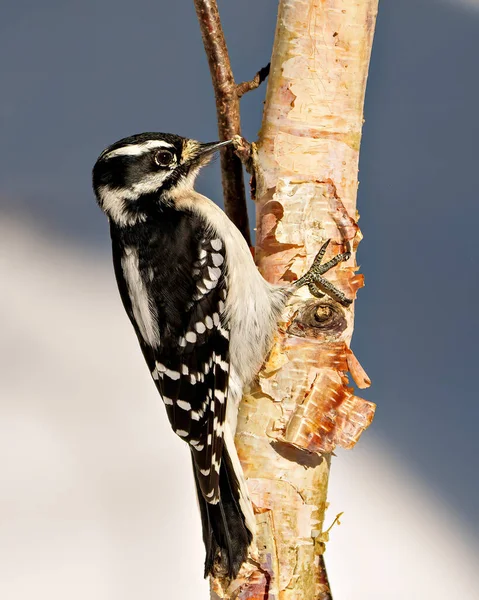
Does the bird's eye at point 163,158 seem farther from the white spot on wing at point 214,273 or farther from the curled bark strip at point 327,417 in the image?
the curled bark strip at point 327,417

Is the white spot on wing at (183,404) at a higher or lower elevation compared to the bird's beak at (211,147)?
lower

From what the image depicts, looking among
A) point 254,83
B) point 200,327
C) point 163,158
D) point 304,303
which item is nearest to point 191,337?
point 200,327

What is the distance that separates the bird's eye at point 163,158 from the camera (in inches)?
41.2

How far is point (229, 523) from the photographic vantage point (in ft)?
2.97

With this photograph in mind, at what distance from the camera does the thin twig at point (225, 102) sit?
101 centimetres

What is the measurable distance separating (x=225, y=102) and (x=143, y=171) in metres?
0.16

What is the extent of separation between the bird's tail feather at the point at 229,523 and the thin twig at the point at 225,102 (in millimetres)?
399

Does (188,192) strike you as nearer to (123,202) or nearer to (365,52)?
(123,202)

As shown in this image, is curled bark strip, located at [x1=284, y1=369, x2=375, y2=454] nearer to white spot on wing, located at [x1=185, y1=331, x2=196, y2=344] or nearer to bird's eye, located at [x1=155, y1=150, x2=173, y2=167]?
white spot on wing, located at [x1=185, y1=331, x2=196, y2=344]

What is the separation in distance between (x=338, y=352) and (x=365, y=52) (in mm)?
414

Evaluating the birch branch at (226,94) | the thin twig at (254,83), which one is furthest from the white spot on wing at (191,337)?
the thin twig at (254,83)

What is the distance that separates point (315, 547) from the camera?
35.8 inches

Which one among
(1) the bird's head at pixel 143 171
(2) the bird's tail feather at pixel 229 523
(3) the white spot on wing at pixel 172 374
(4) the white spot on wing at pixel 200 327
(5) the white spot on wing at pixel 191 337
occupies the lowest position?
(2) the bird's tail feather at pixel 229 523

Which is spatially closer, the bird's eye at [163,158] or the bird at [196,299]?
the bird at [196,299]
